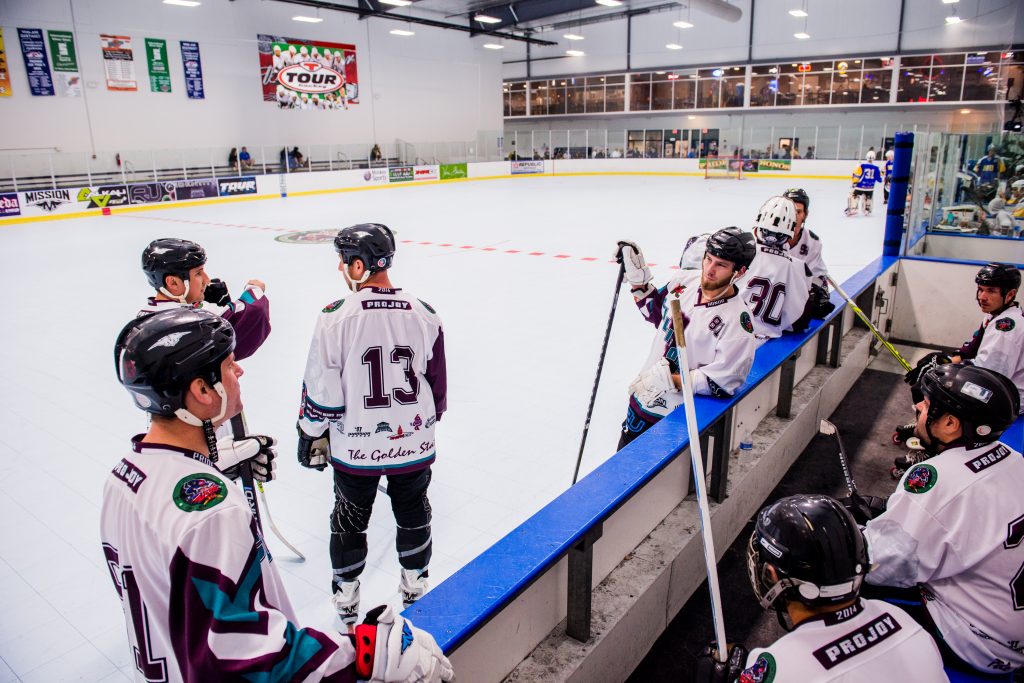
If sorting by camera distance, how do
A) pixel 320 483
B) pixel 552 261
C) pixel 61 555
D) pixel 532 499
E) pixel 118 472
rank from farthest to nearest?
pixel 552 261 → pixel 320 483 → pixel 532 499 → pixel 61 555 → pixel 118 472

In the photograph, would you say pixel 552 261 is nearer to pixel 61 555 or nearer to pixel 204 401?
pixel 61 555

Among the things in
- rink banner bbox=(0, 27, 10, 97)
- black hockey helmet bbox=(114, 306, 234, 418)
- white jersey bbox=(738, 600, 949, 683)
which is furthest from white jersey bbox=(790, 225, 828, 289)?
rink banner bbox=(0, 27, 10, 97)

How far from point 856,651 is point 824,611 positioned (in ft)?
0.32

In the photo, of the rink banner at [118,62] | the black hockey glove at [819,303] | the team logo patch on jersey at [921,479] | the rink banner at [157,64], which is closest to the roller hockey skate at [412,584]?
the team logo patch on jersey at [921,479]

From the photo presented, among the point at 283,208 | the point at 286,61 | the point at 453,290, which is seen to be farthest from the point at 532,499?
the point at 286,61

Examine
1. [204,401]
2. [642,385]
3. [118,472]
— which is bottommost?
[642,385]

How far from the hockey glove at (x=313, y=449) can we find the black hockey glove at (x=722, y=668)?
5.26 ft

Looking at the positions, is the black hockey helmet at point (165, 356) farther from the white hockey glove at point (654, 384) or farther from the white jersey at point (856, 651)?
Result: the white hockey glove at point (654, 384)

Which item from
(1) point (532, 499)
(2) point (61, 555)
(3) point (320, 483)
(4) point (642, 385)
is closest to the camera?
(4) point (642, 385)

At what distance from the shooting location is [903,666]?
1.34 m

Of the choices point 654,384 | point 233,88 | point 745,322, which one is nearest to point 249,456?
point 654,384

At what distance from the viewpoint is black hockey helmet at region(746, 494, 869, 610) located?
1.43 meters

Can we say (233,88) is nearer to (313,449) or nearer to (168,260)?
(168,260)

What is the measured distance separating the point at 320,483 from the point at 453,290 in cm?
539
